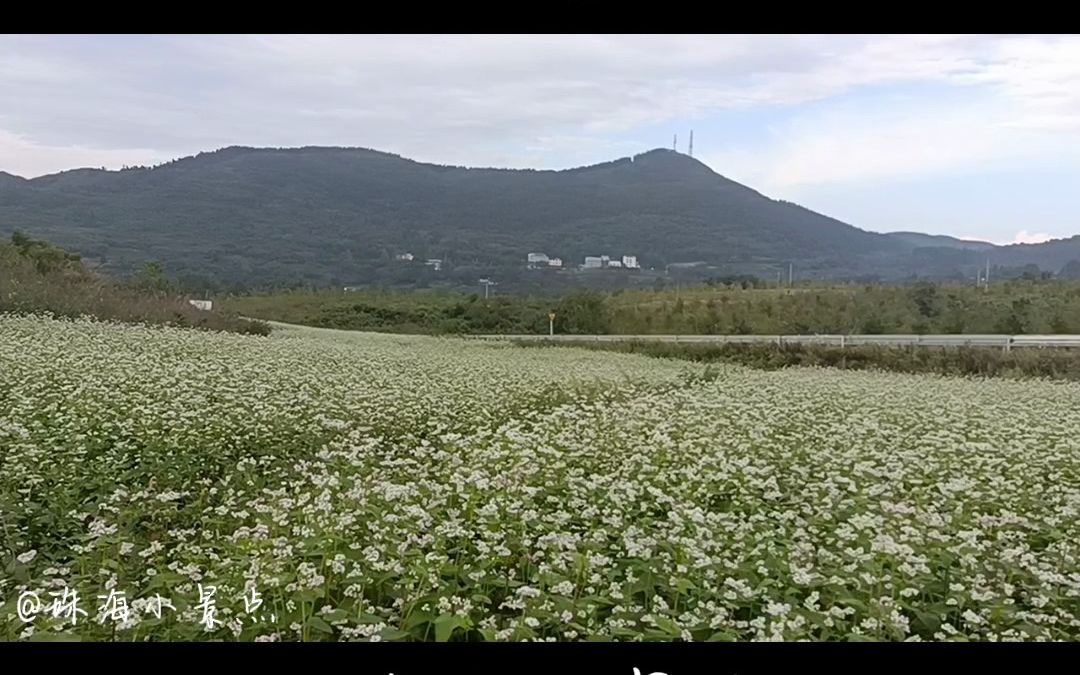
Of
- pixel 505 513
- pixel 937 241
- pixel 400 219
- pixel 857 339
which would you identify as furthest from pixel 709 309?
pixel 505 513

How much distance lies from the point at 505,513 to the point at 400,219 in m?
1.91

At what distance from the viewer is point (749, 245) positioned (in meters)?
4.65

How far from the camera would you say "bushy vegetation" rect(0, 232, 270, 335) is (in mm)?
4500

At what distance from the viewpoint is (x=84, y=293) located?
5055 mm

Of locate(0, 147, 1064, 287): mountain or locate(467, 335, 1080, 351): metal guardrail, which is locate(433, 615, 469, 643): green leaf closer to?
locate(0, 147, 1064, 287): mountain

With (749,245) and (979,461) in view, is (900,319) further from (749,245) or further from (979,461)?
(979,461)

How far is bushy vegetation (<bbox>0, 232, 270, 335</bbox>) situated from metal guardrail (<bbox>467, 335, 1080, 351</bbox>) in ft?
6.01

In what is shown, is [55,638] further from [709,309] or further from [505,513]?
[709,309]

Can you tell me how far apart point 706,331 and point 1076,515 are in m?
4.34

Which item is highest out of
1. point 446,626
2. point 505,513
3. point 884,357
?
point 884,357

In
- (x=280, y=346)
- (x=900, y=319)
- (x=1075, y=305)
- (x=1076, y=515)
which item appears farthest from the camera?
(x=900, y=319)

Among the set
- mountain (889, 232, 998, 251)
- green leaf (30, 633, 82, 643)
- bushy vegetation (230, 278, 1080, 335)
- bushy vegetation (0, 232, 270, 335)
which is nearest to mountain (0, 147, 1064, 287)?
mountain (889, 232, 998, 251)
